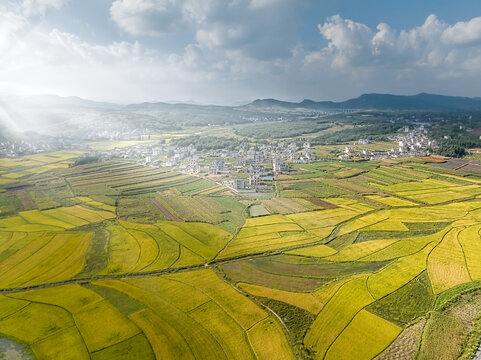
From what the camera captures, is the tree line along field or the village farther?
the village

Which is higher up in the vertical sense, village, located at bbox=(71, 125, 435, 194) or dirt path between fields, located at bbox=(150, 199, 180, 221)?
village, located at bbox=(71, 125, 435, 194)

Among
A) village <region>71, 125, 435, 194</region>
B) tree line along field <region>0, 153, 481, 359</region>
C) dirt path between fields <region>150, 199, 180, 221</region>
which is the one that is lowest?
tree line along field <region>0, 153, 481, 359</region>

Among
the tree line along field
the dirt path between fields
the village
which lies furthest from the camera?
the village

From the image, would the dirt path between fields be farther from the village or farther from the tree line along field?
the village

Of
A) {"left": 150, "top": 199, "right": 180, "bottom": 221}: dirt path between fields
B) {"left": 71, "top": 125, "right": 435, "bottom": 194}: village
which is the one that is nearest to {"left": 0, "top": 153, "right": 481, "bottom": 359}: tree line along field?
{"left": 150, "top": 199, "right": 180, "bottom": 221}: dirt path between fields

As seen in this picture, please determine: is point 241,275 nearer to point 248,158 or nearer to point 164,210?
point 164,210

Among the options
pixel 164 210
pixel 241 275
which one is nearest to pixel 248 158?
pixel 164 210

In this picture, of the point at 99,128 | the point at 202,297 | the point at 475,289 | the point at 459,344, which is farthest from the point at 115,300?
the point at 99,128

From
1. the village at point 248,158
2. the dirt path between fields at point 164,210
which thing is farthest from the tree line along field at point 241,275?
the village at point 248,158

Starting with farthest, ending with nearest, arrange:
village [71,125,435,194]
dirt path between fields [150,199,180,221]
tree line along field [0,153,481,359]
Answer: village [71,125,435,194]
dirt path between fields [150,199,180,221]
tree line along field [0,153,481,359]
